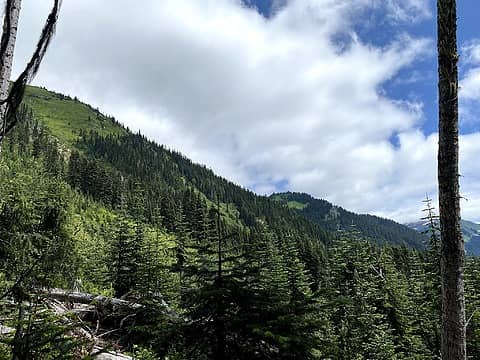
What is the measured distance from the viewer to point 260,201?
181 meters

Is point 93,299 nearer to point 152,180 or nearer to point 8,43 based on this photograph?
point 8,43

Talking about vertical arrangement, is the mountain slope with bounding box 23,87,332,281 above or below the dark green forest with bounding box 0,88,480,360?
above

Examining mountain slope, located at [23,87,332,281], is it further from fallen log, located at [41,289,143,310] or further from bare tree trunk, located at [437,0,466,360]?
bare tree trunk, located at [437,0,466,360]

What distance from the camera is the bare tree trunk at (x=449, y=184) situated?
466 cm

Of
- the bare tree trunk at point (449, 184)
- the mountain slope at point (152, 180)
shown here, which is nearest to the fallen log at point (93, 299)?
the bare tree trunk at point (449, 184)

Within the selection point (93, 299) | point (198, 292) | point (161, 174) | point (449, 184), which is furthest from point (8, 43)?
point (161, 174)

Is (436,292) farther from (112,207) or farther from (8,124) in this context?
(112,207)

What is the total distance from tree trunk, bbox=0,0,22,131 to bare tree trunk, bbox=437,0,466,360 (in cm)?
481

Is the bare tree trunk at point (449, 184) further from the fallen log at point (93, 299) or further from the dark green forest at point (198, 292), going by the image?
the fallen log at point (93, 299)

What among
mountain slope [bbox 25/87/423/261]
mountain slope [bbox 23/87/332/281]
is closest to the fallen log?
mountain slope [bbox 23/87/332/281]

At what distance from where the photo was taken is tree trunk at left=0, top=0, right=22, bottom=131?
2.94m

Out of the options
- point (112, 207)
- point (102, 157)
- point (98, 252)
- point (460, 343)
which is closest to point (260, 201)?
point (102, 157)

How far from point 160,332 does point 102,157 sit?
16214 centimetres

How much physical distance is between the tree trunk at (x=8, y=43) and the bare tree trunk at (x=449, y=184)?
4.81 m
